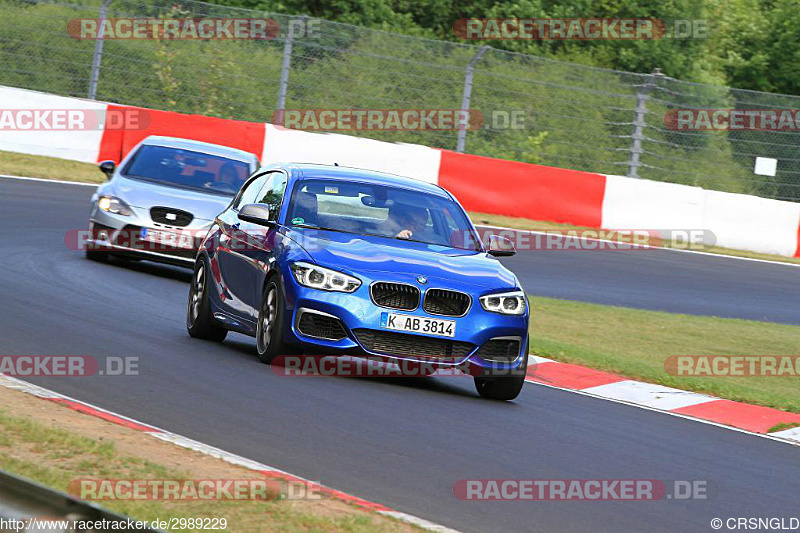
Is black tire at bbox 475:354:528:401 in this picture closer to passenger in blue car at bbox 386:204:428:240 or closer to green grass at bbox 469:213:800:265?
passenger in blue car at bbox 386:204:428:240

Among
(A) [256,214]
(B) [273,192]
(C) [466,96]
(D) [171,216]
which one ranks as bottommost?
(D) [171,216]

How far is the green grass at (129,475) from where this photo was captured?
5469 millimetres

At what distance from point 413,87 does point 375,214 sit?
1537cm

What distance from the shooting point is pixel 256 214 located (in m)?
10.1

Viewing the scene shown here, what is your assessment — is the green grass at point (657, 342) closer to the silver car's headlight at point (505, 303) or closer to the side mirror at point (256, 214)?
the silver car's headlight at point (505, 303)

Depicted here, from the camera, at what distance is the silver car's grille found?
49.1ft

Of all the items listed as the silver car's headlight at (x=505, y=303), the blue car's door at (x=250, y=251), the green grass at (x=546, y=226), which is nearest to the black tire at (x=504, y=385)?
the silver car's headlight at (x=505, y=303)

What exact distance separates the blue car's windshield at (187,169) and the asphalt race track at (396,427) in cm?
212

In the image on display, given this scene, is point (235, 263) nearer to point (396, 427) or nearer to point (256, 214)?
point (256, 214)

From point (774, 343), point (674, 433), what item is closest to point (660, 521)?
point (674, 433)

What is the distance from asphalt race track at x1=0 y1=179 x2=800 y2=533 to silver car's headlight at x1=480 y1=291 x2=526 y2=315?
66 cm

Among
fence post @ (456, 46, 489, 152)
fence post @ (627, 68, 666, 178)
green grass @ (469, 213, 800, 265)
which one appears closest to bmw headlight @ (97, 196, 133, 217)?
green grass @ (469, 213, 800, 265)

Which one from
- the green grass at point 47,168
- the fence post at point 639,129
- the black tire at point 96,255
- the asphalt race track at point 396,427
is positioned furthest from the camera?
the fence post at point 639,129

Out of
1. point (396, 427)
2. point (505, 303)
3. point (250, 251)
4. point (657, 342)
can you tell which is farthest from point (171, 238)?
point (396, 427)
